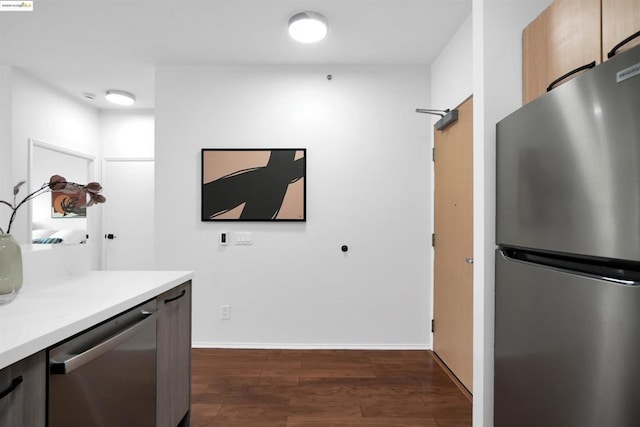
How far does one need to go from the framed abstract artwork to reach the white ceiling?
920mm

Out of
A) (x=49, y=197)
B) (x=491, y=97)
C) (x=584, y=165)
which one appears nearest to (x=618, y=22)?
(x=584, y=165)

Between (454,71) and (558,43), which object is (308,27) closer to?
(454,71)

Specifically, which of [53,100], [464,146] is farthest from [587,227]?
[53,100]

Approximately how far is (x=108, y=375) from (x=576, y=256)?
1.51 m

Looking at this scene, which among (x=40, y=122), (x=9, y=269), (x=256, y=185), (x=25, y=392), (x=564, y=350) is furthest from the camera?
(x=40, y=122)

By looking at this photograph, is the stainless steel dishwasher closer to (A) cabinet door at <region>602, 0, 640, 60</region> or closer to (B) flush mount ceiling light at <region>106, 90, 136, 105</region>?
(A) cabinet door at <region>602, 0, 640, 60</region>

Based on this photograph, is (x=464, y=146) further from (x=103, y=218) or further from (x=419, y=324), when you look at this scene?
(x=103, y=218)

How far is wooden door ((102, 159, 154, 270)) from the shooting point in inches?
177

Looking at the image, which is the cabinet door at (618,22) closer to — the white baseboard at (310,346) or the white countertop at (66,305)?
the white countertop at (66,305)

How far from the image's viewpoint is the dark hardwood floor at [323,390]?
77.5 inches

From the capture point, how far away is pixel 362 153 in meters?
3.10

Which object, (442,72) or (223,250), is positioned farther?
(223,250)

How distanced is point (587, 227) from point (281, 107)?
272 centimetres

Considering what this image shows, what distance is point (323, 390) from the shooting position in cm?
229
